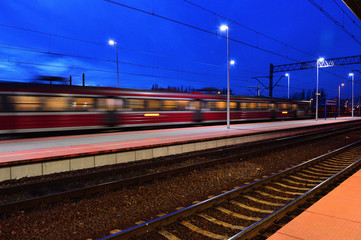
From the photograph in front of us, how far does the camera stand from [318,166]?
8266 mm

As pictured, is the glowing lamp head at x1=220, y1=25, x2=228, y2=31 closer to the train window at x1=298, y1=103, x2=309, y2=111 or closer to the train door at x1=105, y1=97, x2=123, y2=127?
the train door at x1=105, y1=97, x2=123, y2=127

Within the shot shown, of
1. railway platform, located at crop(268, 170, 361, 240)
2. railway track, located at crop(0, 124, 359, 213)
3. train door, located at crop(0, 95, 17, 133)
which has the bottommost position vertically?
railway track, located at crop(0, 124, 359, 213)

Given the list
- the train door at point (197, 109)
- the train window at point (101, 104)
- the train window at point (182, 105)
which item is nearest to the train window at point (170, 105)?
the train window at point (182, 105)

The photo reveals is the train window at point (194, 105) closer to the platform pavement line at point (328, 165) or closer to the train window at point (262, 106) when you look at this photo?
the train window at point (262, 106)

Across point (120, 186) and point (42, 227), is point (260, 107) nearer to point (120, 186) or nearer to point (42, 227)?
point (120, 186)

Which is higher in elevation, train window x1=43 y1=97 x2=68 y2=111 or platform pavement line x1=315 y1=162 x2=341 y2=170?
train window x1=43 y1=97 x2=68 y2=111

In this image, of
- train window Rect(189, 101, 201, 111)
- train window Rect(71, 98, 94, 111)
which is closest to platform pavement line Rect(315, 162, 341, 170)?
train window Rect(189, 101, 201, 111)

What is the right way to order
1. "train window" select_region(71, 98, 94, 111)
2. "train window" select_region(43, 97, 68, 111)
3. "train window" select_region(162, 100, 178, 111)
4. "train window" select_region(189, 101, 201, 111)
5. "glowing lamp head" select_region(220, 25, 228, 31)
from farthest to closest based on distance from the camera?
"train window" select_region(189, 101, 201, 111)
"train window" select_region(162, 100, 178, 111)
"glowing lamp head" select_region(220, 25, 228, 31)
"train window" select_region(71, 98, 94, 111)
"train window" select_region(43, 97, 68, 111)

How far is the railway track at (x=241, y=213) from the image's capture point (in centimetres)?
370

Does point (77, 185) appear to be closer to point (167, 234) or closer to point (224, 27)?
point (167, 234)

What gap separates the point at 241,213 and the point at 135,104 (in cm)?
1226

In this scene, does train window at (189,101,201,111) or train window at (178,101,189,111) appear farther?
train window at (189,101,201,111)

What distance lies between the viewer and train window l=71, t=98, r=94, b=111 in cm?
1352

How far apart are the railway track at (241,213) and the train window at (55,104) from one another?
11.0 m
